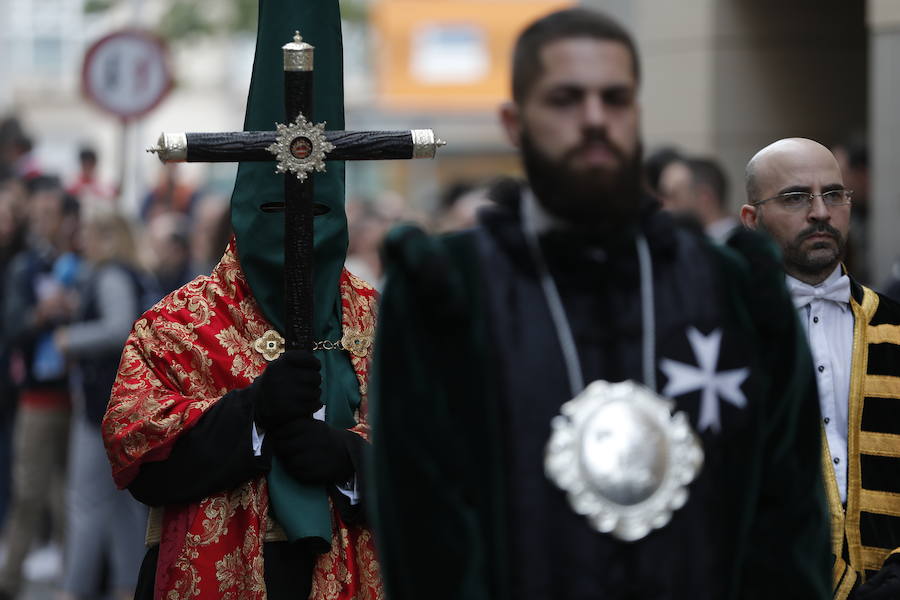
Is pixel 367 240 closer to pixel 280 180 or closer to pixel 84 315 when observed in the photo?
pixel 84 315

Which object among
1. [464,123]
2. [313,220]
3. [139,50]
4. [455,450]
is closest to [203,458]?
[313,220]

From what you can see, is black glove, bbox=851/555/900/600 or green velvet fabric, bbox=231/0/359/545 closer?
black glove, bbox=851/555/900/600

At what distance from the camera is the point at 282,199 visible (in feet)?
14.8

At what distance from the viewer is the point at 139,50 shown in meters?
11.7

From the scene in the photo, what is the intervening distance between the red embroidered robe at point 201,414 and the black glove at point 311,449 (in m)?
0.14

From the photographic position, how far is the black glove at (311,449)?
4277mm

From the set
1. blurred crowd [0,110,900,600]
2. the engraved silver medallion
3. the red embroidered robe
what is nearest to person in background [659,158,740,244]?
blurred crowd [0,110,900,600]

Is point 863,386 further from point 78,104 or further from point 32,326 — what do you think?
point 78,104

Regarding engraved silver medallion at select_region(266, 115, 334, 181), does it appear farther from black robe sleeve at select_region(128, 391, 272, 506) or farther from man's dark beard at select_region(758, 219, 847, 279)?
man's dark beard at select_region(758, 219, 847, 279)

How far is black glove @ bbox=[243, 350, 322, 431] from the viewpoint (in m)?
4.19

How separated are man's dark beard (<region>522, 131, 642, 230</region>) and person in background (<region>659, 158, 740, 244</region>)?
16.5ft

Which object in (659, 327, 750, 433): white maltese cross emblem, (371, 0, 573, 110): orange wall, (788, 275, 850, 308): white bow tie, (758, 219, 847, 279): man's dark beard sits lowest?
(659, 327, 750, 433): white maltese cross emblem

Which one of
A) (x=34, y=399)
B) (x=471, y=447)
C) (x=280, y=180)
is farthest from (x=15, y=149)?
(x=471, y=447)

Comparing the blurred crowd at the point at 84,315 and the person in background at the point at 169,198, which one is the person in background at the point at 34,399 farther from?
the person in background at the point at 169,198
